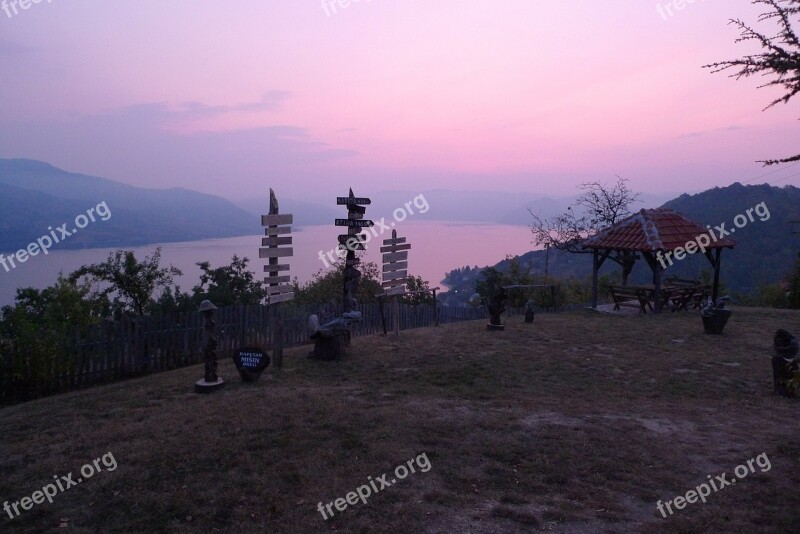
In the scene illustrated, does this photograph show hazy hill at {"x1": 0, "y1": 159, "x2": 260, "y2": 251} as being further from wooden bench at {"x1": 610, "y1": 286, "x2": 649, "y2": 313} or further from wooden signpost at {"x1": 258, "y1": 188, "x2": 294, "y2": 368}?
wooden bench at {"x1": 610, "y1": 286, "x2": 649, "y2": 313}

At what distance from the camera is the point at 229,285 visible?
1811 cm

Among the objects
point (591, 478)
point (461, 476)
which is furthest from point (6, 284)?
point (591, 478)

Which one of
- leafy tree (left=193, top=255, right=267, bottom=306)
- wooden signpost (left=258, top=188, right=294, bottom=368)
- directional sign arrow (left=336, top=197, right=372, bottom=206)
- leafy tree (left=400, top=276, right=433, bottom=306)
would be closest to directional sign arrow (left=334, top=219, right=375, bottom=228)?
directional sign arrow (left=336, top=197, right=372, bottom=206)

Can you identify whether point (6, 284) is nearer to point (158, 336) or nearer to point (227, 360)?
point (158, 336)

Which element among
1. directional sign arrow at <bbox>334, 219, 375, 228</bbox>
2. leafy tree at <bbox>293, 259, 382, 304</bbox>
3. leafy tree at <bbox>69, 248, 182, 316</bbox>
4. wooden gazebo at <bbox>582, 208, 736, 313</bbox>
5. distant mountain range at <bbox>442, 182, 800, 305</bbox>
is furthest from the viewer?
distant mountain range at <bbox>442, 182, 800, 305</bbox>

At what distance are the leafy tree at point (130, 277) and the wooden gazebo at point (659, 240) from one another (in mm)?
14954

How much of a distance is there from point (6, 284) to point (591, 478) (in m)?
16.6

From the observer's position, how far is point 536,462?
217 inches

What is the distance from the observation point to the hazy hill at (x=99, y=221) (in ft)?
91.1

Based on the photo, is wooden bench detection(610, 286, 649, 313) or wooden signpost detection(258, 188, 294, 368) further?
wooden bench detection(610, 286, 649, 313)

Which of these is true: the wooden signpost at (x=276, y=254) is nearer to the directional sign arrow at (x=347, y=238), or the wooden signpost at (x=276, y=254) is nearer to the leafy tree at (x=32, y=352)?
the directional sign arrow at (x=347, y=238)

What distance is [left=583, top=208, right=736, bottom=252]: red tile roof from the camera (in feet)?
59.2

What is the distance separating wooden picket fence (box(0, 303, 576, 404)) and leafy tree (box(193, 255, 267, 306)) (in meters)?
4.20

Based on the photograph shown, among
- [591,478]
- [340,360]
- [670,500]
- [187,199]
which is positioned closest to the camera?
[670,500]
